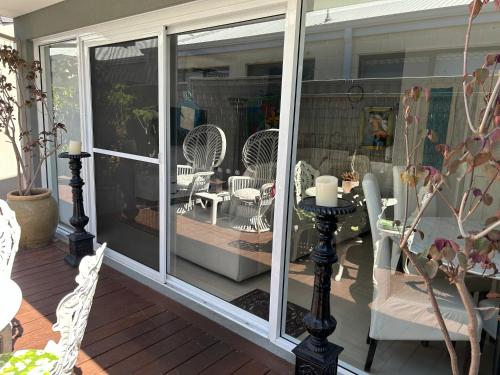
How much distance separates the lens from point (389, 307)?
197cm

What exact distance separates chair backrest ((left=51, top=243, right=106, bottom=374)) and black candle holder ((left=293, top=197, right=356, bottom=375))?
2.83 ft

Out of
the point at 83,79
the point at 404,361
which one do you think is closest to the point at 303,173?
the point at 404,361

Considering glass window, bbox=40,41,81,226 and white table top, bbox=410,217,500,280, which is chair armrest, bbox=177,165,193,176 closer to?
glass window, bbox=40,41,81,226

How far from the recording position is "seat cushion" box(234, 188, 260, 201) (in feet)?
9.09

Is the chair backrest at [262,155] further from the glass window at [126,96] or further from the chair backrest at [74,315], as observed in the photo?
the chair backrest at [74,315]

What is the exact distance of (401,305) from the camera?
6.33 ft

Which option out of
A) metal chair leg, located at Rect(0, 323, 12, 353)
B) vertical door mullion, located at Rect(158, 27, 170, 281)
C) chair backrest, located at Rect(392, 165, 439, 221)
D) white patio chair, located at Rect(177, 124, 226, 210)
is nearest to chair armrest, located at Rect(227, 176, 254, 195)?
white patio chair, located at Rect(177, 124, 226, 210)

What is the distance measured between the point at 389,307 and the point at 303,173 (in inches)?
34.1

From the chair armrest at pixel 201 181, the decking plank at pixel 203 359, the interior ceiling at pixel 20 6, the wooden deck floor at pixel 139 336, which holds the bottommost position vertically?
the decking plank at pixel 203 359

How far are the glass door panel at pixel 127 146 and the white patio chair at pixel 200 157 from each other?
23cm

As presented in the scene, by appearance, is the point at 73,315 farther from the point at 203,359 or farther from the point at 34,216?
the point at 34,216

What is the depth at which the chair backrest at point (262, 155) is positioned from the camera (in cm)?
239

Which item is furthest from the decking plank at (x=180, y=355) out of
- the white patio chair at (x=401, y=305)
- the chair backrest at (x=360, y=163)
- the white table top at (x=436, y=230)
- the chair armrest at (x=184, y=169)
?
the chair backrest at (x=360, y=163)

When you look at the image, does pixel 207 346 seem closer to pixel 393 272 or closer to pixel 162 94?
pixel 393 272
